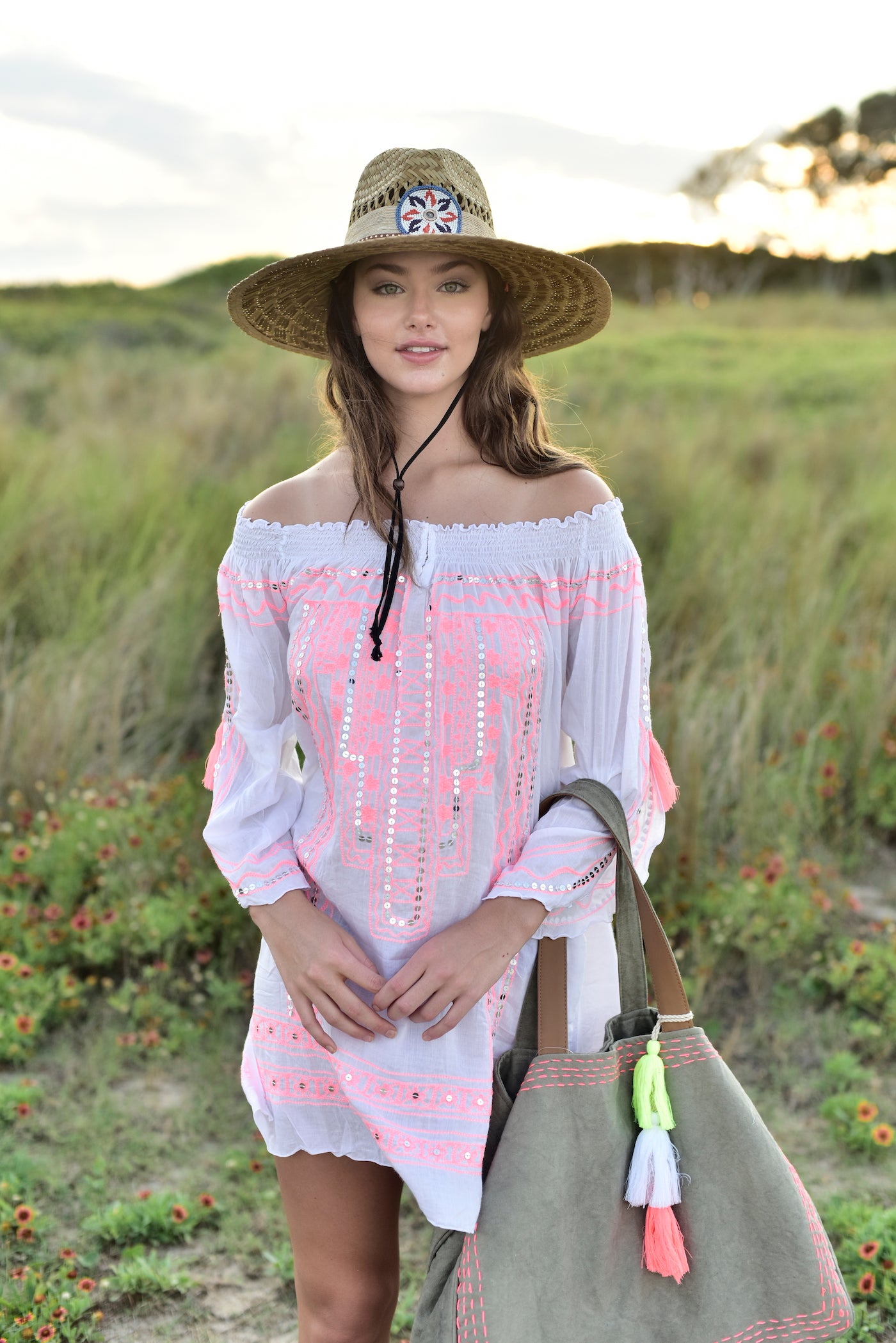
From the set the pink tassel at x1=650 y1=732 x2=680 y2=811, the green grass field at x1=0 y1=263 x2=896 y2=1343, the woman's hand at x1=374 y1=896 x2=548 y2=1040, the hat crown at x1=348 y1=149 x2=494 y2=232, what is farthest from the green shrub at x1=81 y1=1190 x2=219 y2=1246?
the hat crown at x1=348 y1=149 x2=494 y2=232

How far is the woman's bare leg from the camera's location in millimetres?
1659

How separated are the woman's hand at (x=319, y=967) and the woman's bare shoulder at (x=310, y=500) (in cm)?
56

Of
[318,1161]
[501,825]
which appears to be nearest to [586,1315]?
[318,1161]

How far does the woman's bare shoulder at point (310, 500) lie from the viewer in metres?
1.70

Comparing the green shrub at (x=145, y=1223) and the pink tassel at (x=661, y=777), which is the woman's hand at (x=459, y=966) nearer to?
the pink tassel at (x=661, y=777)

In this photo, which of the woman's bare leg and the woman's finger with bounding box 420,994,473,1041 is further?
the woman's bare leg

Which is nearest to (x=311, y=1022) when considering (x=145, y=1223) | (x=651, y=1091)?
(x=651, y=1091)

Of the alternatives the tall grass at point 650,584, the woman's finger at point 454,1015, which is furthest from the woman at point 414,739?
the tall grass at point 650,584

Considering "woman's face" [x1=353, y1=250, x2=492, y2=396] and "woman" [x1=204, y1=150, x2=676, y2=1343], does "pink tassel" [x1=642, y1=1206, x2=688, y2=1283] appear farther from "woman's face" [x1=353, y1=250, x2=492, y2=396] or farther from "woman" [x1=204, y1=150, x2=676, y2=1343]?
"woman's face" [x1=353, y1=250, x2=492, y2=396]

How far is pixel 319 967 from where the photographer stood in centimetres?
154

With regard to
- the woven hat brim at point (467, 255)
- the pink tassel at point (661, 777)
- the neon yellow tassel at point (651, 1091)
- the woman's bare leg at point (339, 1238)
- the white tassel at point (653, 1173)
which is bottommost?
the woman's bare leg at point (339, 1238)

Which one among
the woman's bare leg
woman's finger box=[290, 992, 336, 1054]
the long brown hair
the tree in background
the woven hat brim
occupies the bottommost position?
the woman's bare leg

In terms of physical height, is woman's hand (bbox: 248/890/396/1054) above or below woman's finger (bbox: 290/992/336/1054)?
above

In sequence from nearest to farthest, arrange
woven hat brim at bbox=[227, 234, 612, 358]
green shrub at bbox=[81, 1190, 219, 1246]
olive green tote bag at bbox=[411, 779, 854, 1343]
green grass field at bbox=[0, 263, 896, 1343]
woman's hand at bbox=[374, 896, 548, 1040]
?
olive green tote bag at bbox=[411, 779, 854, 1343]
woman's hand at bbox=[374, 896, 548, 1040]
woven hat brim at bbox=[227, 234, 612, 358]
green shrub at bbox=[81, 1190, 219, 1246]
green grass field at bbox=[0, 263, 896, 1343]
